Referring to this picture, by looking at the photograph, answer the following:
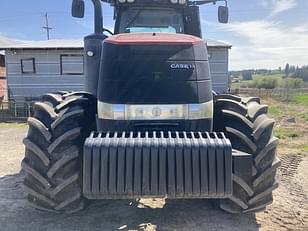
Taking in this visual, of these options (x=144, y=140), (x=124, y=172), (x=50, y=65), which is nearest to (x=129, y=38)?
(x=144, y=140)

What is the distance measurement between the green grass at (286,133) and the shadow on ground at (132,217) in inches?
260

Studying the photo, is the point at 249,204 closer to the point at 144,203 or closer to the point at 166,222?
the point at 166,222

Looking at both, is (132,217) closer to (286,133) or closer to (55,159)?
(55,159)

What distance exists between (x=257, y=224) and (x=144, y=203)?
4.86 feet

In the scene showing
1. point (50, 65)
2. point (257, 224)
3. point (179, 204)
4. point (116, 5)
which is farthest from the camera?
point (50, 65)

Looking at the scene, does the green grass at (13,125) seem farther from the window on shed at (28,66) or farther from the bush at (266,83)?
the bush at (266,83)

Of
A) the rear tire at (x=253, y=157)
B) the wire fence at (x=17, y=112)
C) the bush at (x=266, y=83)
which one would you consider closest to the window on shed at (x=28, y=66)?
the wire fence at (x=17, y=112)

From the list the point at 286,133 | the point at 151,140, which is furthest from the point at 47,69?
the point at 151,140

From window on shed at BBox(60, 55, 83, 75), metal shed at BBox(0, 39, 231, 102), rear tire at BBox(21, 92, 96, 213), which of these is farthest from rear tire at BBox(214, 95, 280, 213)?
window on shed at BBox(60, 55, 83, 75)

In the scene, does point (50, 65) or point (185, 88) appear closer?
point (185, 88)

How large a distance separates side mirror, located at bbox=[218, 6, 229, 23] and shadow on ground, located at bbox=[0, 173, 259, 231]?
9.79 ft

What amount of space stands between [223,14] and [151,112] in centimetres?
277

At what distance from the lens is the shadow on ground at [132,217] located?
12.7ft

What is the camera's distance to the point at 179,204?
4.50 m
